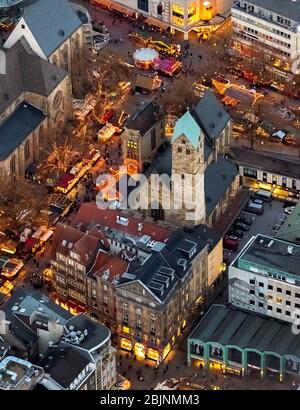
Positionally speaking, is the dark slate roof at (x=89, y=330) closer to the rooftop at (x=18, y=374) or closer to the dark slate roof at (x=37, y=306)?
the dark slate roof at (x=37, y=306)

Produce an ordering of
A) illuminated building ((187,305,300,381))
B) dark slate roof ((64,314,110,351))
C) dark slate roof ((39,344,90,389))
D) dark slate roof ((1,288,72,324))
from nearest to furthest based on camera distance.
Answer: dark slate roof ((39,344,90,389)) → dark slate roof ((64,314,110,351)) → dark slate roof ((1,288,72,324)) → illuminated building ((187,305,300,381))

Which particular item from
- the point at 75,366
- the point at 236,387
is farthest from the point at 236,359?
the point at 75,366

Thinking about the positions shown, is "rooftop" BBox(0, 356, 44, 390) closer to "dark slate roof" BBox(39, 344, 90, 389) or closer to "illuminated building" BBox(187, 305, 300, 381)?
"dark slate roof" BBox(39, 344, 90, 389)

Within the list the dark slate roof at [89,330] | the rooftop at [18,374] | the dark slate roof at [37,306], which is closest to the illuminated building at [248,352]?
the dark slate roof at [89,330]

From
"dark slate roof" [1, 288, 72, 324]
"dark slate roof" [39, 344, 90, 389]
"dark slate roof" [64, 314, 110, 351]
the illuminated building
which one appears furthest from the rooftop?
the illuminated building

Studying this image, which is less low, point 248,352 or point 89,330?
point 89,330

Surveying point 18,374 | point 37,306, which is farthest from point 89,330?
point 18,374

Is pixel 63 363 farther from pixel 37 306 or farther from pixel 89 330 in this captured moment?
pixel 37 306
